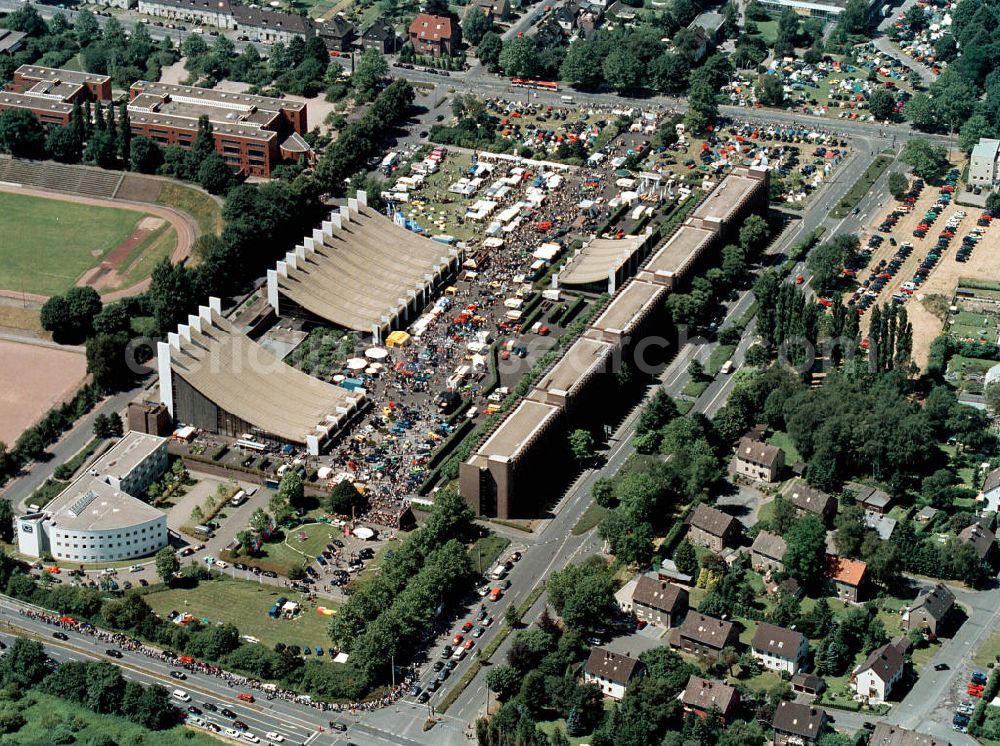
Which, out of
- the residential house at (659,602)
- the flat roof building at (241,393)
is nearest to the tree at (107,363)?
the flat roof building at (241,393)

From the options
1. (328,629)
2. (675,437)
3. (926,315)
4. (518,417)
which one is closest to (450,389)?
(518,417)

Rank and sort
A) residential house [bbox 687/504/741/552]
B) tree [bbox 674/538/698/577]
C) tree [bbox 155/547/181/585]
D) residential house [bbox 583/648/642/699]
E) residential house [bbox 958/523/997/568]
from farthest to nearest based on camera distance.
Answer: residential house [bbox 687/504/741/552]
tree [bbox 155/547/181/585]
residential house [bbox 958/523/997/568]
tree [bbox 674/538/698/577]
residential house [bbox 583/648/642/699]

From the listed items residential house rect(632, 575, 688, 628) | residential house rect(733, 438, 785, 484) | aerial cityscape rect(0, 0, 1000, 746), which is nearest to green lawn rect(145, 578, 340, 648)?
aerial cityscape rect(0, 0, 1000, 746)

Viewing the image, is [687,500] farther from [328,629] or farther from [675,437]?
[328,629]

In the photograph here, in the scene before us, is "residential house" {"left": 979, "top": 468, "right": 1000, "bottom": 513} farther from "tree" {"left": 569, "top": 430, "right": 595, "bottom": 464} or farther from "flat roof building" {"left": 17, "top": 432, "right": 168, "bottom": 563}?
"flat roof building" {"left": 17, "top": 432, "right": 168, "bottom": 563}

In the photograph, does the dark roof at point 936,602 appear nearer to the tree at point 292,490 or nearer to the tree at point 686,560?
the tree at point 686,560

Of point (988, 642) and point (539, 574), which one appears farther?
point (539, 574)
